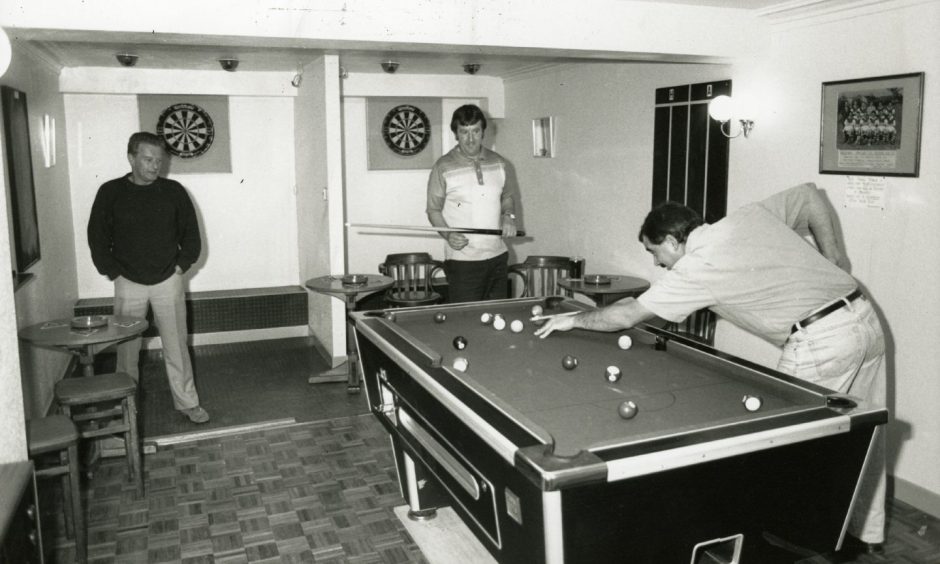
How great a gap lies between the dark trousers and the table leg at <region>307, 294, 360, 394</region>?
2.12 ft

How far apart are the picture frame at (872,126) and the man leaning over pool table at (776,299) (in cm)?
94

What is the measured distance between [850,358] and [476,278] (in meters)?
2.57

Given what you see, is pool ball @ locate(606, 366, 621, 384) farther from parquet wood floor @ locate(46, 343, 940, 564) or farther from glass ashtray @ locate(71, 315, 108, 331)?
glass ashtray @ locate(71, 315, 108, 331)

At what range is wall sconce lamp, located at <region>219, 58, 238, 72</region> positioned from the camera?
590 cm

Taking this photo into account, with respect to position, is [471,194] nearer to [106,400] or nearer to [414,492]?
[414,492]

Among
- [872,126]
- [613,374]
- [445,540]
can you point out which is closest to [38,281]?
[445,540]

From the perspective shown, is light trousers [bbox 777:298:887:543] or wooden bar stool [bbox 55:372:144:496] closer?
light trousers [bbox 777:298:887:543]

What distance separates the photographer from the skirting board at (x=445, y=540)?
10.3 ft

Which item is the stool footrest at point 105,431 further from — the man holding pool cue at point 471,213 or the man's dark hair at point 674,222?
the man's dark hair at point 674,222

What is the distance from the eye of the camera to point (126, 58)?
5.54 m

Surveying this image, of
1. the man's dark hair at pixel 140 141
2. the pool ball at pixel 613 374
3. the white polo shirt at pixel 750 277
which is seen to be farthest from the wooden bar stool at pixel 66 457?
the white polo shirt at pixel 750 277

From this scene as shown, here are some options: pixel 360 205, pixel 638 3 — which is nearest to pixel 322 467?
pixel 638 3

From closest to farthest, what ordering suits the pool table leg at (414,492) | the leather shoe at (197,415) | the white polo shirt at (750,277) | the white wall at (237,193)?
1. the white polo shirt at (750,277)
2. the pool table leg at (414,492)
3. the leather shoe at (197,415)
4. the white wall at (237,193)

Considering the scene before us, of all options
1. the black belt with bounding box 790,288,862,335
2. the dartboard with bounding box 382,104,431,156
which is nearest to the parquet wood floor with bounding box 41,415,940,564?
the black belt with bounding box 790,288,862,335
